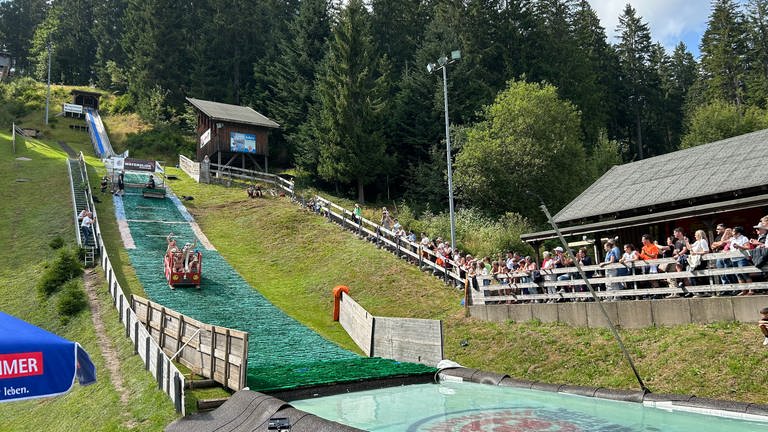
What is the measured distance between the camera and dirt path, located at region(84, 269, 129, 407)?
1476 cm

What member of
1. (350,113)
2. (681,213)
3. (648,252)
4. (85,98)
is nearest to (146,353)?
(648,252)

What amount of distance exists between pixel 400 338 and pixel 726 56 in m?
60.2

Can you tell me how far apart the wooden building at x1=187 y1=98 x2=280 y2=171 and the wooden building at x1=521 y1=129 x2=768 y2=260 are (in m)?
31.7

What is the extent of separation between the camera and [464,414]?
12148mm

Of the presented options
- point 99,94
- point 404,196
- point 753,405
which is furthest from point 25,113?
point 753,405

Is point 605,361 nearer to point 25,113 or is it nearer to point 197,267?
point 197,267

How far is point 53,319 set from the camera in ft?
68.0

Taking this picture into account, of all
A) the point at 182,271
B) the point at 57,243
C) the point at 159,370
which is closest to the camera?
the point at 159,370

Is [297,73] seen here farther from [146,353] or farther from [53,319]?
[146,353]

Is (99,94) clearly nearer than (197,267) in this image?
No

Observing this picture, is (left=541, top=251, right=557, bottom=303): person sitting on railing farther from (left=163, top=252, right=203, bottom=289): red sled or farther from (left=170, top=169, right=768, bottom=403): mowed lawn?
(left=163, top=252, right=203, bottom=289): red sled

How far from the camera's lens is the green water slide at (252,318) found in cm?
1573

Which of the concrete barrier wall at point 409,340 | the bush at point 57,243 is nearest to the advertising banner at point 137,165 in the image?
the bush at point 57,243

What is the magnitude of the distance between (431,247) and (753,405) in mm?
17529
